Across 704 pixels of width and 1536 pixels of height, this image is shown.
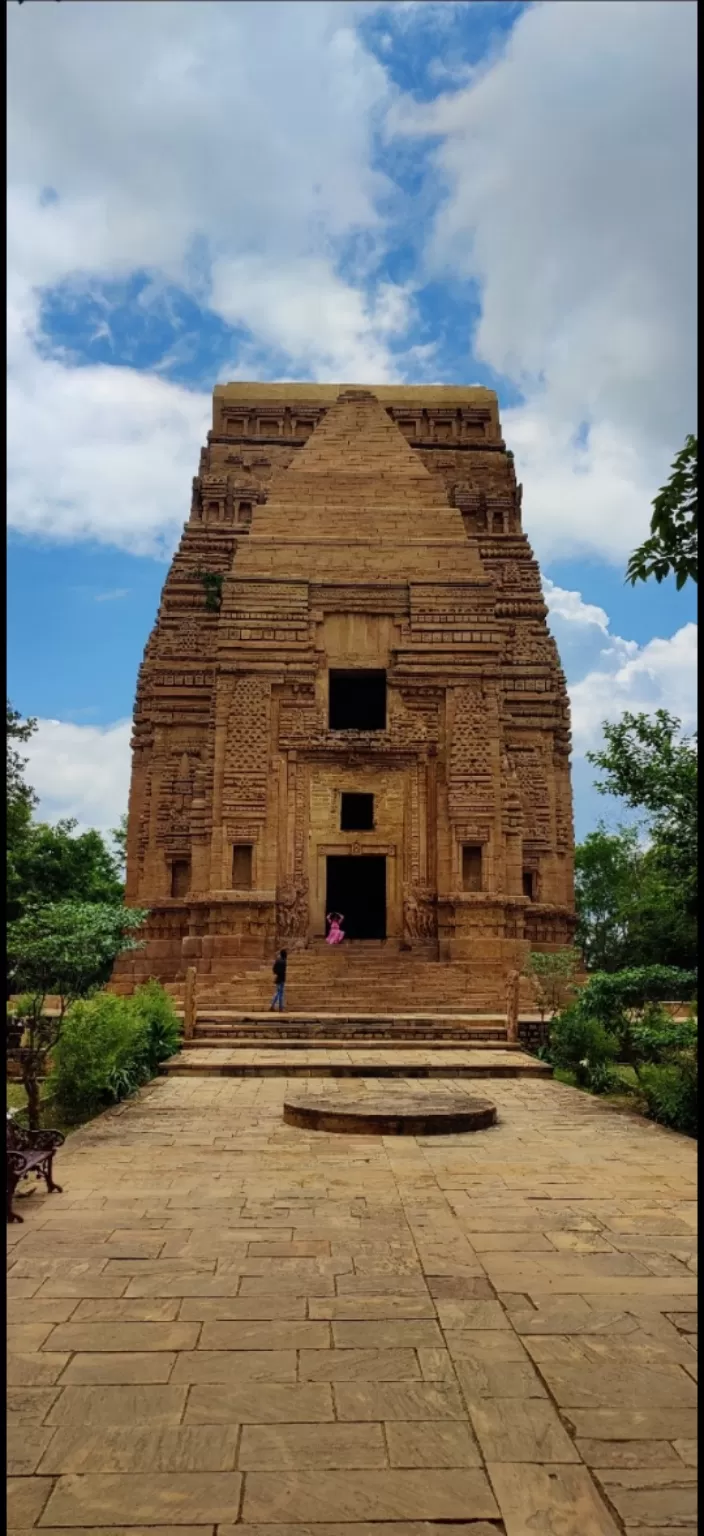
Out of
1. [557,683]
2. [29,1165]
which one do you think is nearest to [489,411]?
[557,683]

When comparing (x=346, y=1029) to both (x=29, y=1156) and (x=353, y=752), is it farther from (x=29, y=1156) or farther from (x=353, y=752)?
(x=29, y=1156)

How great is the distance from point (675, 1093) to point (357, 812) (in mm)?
13908

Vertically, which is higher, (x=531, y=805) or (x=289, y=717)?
(x=289, y=717)

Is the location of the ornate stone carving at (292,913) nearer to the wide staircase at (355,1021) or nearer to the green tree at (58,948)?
the wide staircase at (355,1021)

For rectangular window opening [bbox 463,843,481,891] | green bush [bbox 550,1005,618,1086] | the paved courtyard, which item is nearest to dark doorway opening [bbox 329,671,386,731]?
rectangular window opening [bbox 463,843,481,891]

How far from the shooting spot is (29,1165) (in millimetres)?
6414

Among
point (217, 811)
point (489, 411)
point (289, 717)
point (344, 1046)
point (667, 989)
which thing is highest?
point (489, 411)

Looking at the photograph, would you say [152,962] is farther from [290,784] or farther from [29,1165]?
Answer: [29,1165]

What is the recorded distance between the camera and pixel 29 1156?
6488mm

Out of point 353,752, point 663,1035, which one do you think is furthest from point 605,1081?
point 353,752

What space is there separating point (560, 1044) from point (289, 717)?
11.1m

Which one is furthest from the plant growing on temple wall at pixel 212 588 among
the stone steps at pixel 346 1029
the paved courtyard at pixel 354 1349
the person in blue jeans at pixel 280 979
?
the paved courtyard at pixel 354 1349

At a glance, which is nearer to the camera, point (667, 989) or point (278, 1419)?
point (278, 1419)

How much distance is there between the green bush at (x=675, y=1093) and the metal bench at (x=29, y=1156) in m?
5.75
